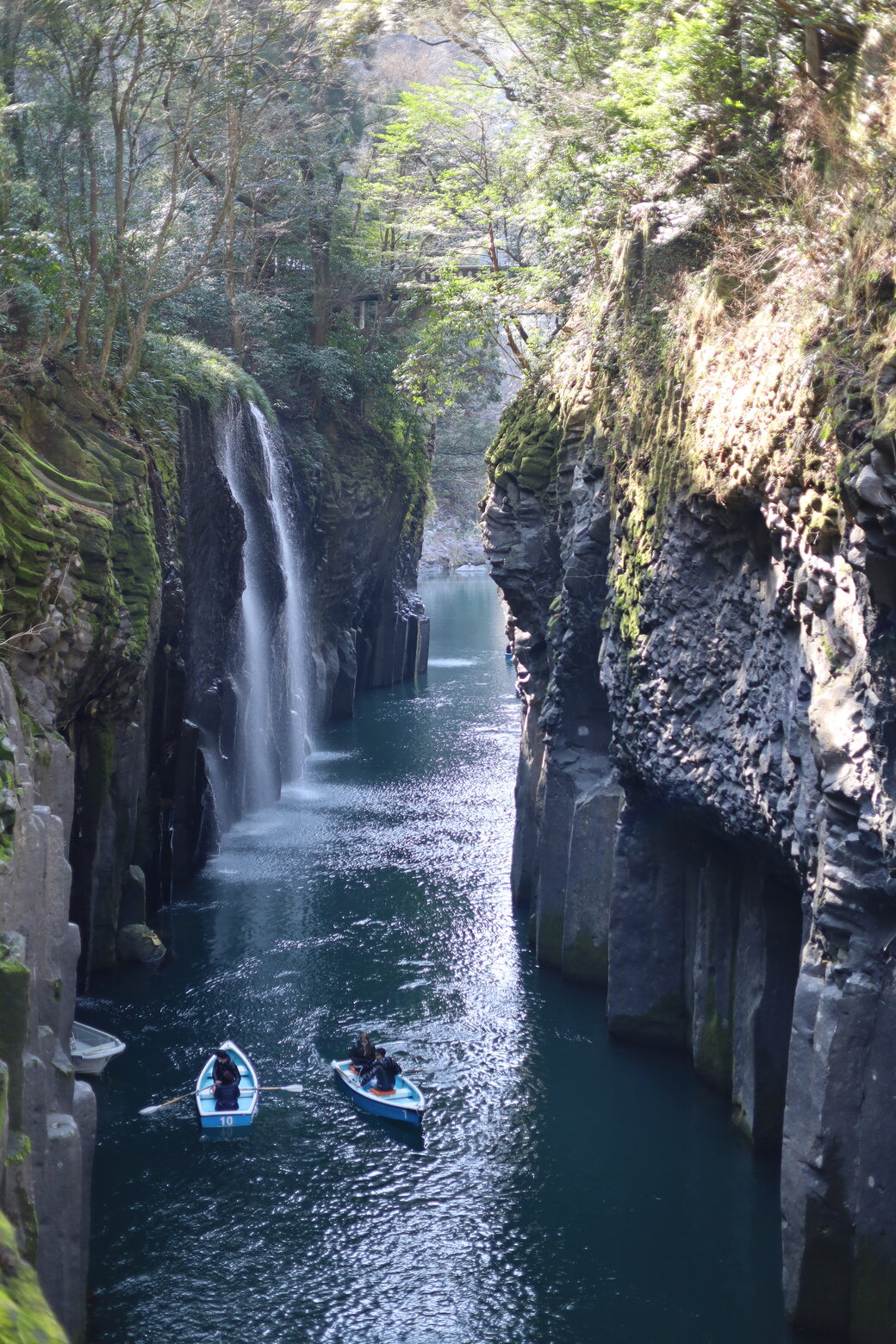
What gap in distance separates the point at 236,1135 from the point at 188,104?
20.0m

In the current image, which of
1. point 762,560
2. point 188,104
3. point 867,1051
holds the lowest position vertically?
point 867,1051

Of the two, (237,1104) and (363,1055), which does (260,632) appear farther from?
(237,1104)

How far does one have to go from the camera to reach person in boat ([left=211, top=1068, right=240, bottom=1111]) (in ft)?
54.1

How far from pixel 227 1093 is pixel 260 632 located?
66.1 ft

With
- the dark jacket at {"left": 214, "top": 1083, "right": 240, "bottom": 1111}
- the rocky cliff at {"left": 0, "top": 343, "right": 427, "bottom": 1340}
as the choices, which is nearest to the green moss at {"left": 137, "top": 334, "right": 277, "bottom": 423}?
the rocky cliff at {"left": 0, "top": 343, "right": 427, "bottom": 1340}

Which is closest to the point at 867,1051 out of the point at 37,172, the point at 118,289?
the point at 118,289

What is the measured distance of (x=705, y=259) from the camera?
16.9 metres

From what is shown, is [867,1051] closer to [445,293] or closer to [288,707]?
[445,293]

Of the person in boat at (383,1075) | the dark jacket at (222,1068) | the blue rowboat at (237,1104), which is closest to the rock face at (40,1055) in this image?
the blue rowboat at (237,1104)

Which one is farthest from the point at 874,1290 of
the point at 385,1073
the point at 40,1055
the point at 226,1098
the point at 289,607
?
the point at 289,607

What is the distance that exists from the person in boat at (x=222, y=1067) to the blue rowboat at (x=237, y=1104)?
0.32 feet

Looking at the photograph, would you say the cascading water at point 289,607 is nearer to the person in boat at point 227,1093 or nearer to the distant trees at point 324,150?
the distant trees at point 324,150

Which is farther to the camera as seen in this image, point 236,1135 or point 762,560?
point 236,1135

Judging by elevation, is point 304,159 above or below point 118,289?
above
